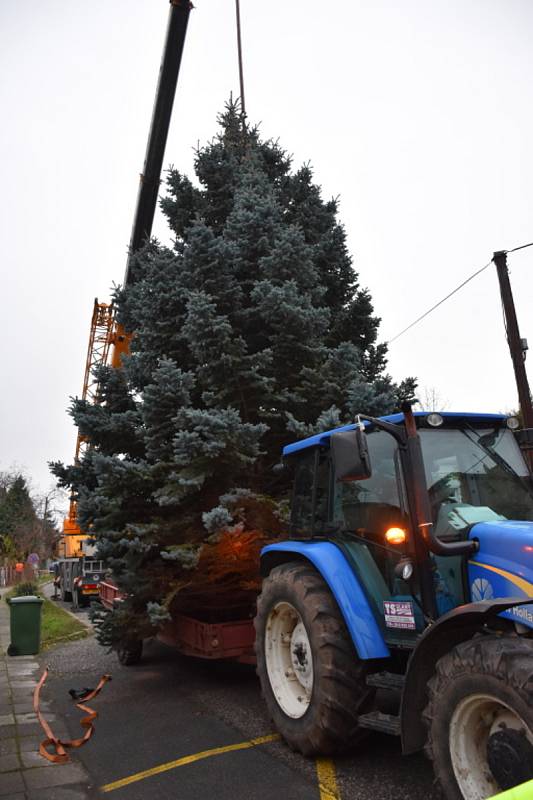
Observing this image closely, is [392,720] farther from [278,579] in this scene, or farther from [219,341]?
[219,341]

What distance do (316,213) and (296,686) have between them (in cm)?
697

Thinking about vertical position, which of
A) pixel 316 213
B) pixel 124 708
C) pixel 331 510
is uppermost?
pixel 316 213

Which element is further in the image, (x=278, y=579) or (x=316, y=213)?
(x=316, y=213)

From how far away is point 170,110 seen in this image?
447 inches

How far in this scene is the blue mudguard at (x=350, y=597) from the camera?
382 centimetres

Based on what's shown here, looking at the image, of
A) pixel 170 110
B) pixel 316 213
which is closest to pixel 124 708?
pixel 316 213

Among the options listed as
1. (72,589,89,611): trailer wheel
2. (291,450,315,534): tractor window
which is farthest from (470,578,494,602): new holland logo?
(72,589,89,611): trailer wheel

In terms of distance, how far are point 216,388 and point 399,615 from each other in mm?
3812

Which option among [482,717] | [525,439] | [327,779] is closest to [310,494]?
[525,439]

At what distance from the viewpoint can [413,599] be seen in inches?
146

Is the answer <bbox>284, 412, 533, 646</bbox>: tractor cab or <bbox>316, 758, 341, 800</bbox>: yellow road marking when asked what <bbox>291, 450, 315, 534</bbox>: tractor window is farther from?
<bbox>316, 758, 341, 800</bbox>: yellow road marking

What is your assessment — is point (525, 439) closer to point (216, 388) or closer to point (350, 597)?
point (350, 597)

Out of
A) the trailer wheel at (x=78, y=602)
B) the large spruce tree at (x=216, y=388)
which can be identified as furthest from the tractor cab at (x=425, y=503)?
the trailer wheel at (x=78, y=602)

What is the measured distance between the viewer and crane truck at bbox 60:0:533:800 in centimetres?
288
